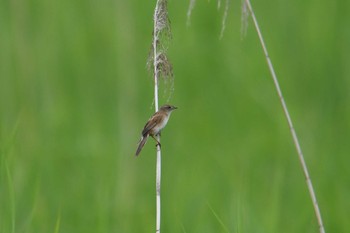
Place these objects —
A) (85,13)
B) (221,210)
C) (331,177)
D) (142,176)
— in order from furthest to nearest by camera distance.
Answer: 1. (85,13)
2. (142,176)
3. (331,177)
4. (221,210)

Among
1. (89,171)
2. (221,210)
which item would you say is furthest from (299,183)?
(89,171)

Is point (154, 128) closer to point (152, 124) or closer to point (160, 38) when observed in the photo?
point (152, 124)

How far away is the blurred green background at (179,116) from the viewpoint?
549 cm

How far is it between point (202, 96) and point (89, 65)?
3.57ft

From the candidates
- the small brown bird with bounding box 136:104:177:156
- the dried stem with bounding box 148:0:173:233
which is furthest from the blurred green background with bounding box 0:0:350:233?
the dried stem with bounding box 148:0:173:233

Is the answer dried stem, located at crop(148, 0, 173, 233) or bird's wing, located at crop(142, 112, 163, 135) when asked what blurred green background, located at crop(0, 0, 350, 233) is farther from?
dried stem, located at crop(148, 0, 173, 233)

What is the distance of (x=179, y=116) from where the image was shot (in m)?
7.18

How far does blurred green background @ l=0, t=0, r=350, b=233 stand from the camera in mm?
5488

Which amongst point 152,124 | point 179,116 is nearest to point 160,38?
point 152,124

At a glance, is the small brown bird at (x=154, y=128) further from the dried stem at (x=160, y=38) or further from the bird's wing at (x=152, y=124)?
the dried stem at (x=160, y=38)

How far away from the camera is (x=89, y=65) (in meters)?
8.08

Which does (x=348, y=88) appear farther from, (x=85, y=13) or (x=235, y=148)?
(x=85, y=13)

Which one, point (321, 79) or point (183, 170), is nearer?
point (183, 170)

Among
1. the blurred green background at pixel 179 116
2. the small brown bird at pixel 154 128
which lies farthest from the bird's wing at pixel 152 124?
the blurred green background at pixel 179 116
